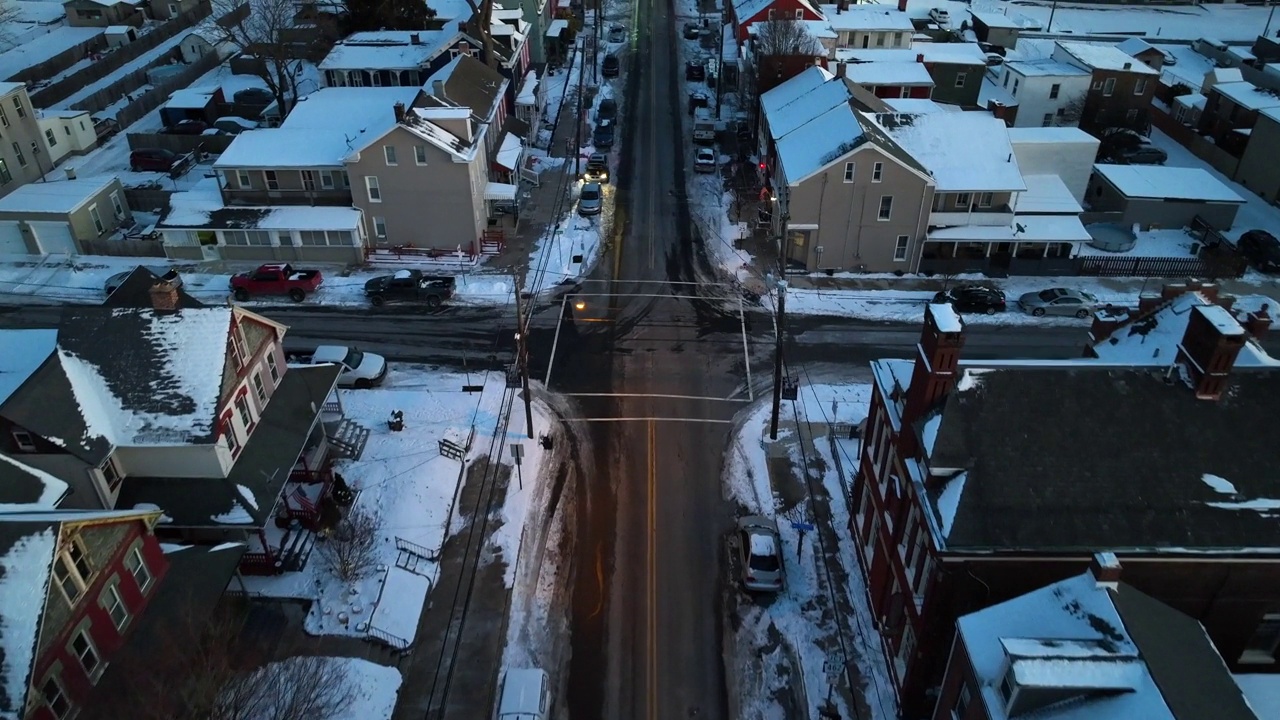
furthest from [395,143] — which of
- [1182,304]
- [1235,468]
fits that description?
[1235,468]

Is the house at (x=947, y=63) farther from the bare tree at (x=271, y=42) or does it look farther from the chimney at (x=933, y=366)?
the chimney at (x=933, y=366)

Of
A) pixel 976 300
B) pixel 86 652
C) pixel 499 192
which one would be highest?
pixel 499 192

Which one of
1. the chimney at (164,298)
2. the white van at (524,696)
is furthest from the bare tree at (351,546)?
the chimney at (164,298)

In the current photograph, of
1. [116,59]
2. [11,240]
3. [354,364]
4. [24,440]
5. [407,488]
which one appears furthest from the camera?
[116,59]

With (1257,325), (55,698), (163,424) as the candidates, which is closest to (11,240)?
(163,424)

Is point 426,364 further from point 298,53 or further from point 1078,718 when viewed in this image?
point 298,53

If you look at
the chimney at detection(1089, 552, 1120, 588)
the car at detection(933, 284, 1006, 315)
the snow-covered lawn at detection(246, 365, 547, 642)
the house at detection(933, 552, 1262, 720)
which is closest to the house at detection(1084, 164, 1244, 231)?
the car at detection(933, 284, 1006, 315)

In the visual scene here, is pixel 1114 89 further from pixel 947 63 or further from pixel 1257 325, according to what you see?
pixel 1257 325

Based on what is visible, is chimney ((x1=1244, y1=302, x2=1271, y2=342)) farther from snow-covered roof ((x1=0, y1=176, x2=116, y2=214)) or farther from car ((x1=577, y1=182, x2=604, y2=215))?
snow-covered roof ((x1=0, y1=176, x2=116, y2=214))
